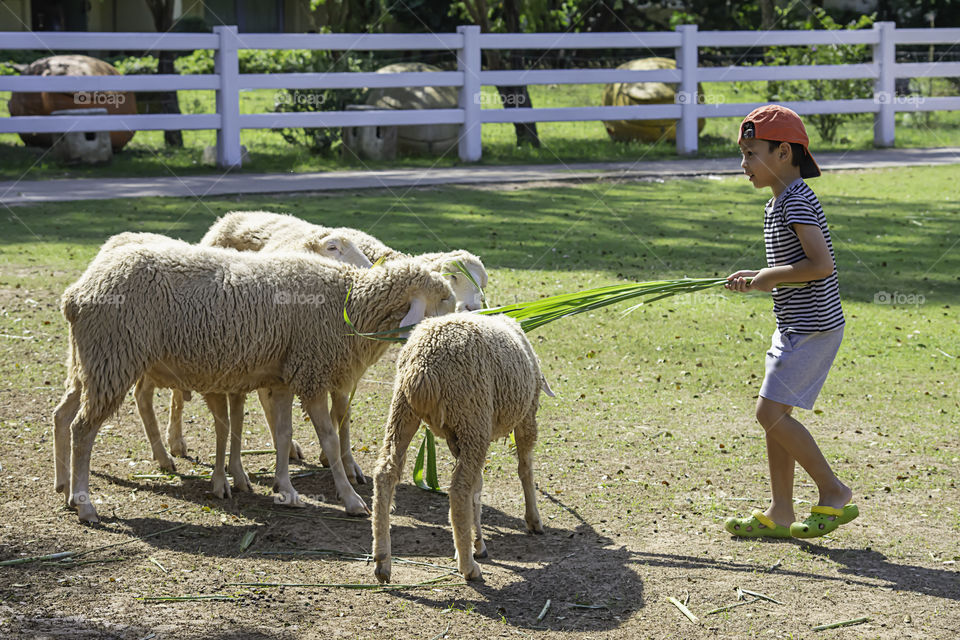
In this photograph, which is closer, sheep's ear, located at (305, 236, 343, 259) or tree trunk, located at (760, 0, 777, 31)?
sheep's ear, located at (305, 236, 343, 259)

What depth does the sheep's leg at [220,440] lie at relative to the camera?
5660 mm

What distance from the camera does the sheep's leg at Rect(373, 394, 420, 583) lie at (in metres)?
4.51

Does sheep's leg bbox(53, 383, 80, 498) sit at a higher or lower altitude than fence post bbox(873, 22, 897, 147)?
lower

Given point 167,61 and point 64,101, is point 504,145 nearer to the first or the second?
point 167,61

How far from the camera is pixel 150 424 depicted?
6.06m

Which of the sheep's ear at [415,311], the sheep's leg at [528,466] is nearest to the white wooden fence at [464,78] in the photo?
the sheep's ear at [415,311]

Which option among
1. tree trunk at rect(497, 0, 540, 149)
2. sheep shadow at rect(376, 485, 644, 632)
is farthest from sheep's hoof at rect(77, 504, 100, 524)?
tree trunk at rect(497, 0, 540, 149)

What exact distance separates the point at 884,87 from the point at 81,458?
1815 cm

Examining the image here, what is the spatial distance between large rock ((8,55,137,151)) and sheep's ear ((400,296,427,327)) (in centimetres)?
1280

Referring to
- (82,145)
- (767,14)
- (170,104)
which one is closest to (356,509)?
(82,145)

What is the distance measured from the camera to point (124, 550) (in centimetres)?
488

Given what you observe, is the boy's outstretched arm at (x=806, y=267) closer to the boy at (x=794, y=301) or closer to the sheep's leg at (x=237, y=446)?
the boy at (x=794, y=301)

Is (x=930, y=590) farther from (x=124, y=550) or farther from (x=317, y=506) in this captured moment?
(x=124, y=550)

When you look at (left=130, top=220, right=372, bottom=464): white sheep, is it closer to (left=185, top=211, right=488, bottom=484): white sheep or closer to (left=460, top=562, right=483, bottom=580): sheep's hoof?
(left=185, top=211, right=488, bottom=484): white sheep
